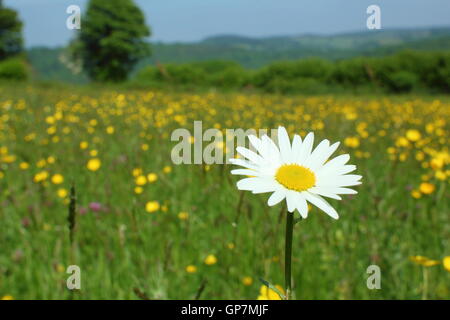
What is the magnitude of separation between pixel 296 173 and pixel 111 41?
3013cm

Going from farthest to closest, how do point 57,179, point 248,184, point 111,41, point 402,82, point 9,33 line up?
point 9,33 → point 111,41 → point 402,82 → point 57,179 → point 248,184

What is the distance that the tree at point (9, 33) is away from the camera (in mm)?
32906

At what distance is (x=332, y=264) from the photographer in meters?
1.46

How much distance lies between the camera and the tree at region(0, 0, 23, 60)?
3291 centimetres

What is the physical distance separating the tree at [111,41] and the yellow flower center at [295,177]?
1162 inches

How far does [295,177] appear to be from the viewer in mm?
449

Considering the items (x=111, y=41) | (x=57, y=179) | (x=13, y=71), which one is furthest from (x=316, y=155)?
(x=13, y=71)

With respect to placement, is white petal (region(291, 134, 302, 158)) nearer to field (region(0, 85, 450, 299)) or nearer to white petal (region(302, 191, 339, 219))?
white petal (region(302, 191, 339, 219))

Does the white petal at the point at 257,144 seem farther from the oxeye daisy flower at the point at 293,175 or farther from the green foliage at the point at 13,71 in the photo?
the green foliage at the point at 13,71

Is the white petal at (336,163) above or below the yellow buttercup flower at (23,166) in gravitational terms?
above

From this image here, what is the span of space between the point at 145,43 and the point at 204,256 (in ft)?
104

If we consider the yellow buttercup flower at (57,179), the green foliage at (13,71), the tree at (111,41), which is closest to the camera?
the yellow buttercup flower at (57,179)

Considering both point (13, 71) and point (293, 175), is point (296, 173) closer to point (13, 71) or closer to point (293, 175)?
point (293, 175)

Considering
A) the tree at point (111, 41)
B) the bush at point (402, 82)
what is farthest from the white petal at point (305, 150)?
the tree at point (111, 41)
